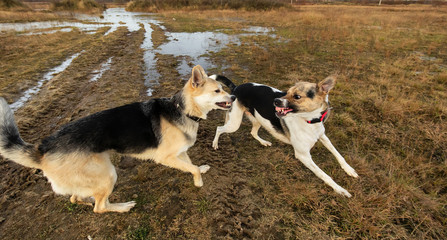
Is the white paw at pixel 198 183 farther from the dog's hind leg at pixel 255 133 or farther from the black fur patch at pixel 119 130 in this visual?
the dog's hind leg at pixel 255 133

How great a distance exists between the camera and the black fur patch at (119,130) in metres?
2.37

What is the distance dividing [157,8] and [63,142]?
153 feet

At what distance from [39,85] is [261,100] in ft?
27.4

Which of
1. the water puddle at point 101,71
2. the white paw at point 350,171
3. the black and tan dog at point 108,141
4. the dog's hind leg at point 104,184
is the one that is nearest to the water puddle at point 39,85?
the water puddle at point 101,71

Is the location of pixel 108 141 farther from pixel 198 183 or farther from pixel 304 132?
pixel 304 132

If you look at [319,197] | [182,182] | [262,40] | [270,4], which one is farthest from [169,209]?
[270,4]

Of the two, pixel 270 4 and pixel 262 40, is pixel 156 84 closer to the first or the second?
pixel 262 40

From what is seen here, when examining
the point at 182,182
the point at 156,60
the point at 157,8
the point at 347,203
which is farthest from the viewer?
the point at 157,8

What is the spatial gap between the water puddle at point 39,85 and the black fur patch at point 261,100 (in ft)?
21.7

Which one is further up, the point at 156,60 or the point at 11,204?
the point at 156,60

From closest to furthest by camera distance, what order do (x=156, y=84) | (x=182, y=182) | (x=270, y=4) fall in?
(x=182, y=182)
(x=156, y=84)
(x=270, y=4)

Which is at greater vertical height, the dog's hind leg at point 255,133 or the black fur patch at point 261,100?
the black fur patch at point 261,100

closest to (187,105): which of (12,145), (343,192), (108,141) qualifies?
(108,141)

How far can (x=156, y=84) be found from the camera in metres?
7.11
